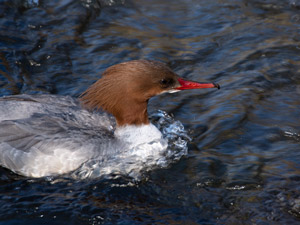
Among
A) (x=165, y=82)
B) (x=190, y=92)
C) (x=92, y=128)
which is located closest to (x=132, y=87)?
(x=165, y=82)

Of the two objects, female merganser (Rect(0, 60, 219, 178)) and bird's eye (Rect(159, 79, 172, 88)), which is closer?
female merganser (Rect(0, 60, 219, 178))

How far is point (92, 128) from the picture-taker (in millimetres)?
5434

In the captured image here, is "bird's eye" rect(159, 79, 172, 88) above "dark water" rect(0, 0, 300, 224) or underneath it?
above

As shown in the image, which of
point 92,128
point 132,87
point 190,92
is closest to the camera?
point 132,87

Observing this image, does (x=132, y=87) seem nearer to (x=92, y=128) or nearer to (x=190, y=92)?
(x=92, y=128)

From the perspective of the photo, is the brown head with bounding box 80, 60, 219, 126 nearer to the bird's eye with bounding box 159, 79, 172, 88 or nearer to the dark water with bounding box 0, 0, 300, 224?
the bird's eye with bounding box 159, 79, 172, 88

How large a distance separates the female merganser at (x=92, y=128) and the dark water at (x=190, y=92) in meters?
0.20

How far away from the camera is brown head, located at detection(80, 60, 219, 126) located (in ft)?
17.3

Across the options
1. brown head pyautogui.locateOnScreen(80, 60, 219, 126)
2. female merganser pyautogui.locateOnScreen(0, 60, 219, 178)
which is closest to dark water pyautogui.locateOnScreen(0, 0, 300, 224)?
female merganser pyautogui.locateOnScreen(0, 60, 219, 178)

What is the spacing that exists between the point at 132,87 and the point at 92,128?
62 centimetres

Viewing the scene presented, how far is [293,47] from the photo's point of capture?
7301mm

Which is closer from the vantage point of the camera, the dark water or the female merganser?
the dark water

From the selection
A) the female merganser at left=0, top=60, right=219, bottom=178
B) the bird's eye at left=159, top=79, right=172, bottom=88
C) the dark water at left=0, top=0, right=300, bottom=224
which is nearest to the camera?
the dark water at left=0, top=0, right=300, bottom=224

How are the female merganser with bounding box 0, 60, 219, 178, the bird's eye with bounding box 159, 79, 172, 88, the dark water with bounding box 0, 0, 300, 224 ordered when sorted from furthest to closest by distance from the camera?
the bird's eye with bounding box 159, 79, 172, 88
the female merganser with bounding box 0, 60, 219, 178
the dark water with bounding box 0, 0, 300, 224
